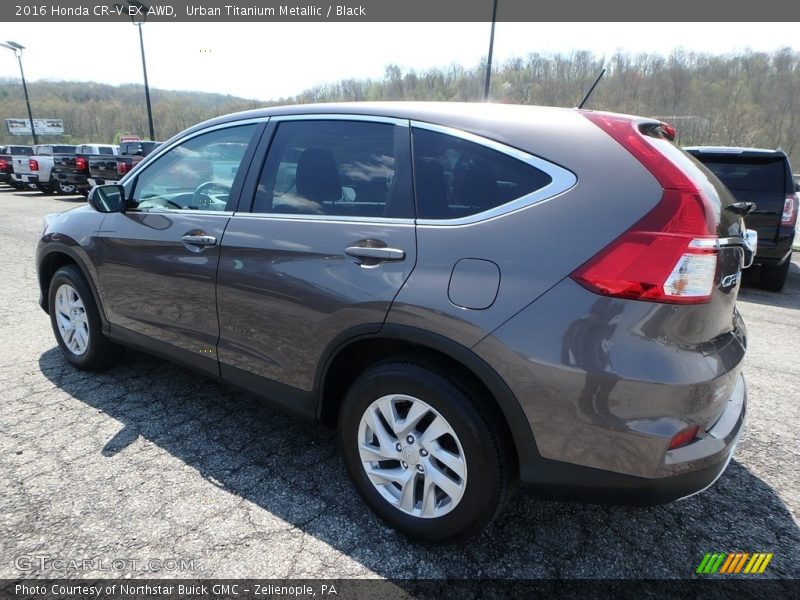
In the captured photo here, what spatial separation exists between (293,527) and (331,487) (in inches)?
12.3

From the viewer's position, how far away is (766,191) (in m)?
6.62

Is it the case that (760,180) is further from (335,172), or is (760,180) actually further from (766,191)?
(335,172)

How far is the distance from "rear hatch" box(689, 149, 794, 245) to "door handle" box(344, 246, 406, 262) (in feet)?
19.8

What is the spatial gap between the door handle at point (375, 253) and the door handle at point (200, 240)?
0.91m

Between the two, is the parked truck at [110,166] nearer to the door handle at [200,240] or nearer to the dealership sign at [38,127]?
the door handle at [200,240]

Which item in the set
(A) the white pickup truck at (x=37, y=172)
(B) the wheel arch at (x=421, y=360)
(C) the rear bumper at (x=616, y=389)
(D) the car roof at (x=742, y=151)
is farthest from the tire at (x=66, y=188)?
(C) the rear bumper at (x=616, y=389)

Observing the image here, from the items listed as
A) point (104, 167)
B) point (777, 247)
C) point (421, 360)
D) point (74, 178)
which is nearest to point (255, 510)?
point (421, 360)

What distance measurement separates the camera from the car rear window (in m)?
6.57

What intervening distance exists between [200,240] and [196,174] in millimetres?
599

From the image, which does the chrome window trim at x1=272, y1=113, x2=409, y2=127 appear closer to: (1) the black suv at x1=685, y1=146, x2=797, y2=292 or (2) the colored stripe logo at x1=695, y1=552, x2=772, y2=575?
(2) the colored stripe logo at x1=695, y1=552, x2=772, y2=575

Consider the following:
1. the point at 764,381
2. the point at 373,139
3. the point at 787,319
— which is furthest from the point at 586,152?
the point at 787,319

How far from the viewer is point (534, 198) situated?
5.82 feet

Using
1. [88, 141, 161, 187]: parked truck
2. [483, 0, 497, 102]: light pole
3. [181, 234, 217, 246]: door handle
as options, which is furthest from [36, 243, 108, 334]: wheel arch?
[88, 141, 161, 187]: parked truck

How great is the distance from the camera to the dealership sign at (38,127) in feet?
250
